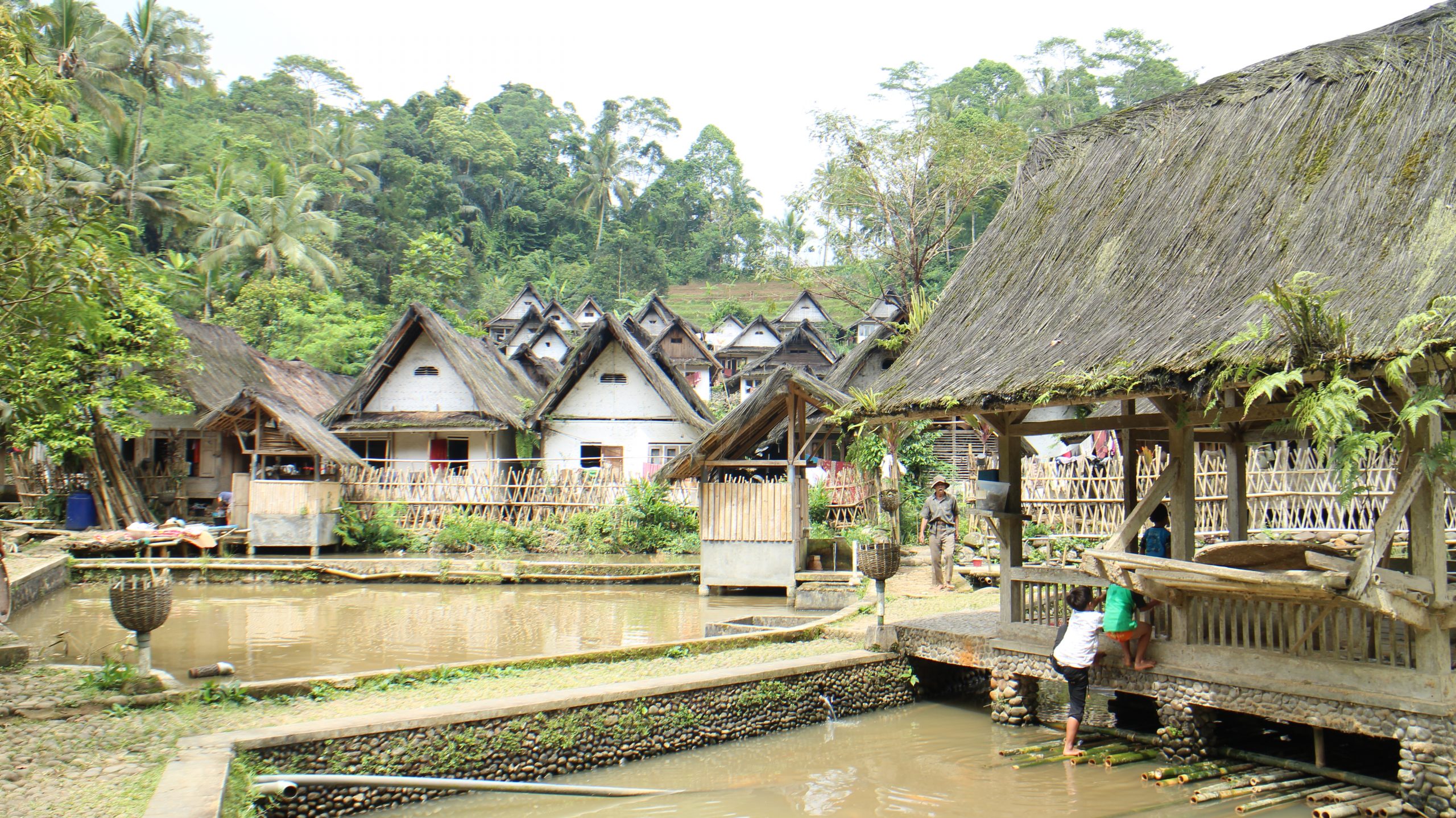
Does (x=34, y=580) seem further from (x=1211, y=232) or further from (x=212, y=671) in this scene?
(x=1211, y=232)

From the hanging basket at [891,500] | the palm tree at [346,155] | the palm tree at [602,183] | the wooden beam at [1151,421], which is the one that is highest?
the palm tree at [602,183]

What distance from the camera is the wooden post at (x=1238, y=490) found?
10961 millimetres

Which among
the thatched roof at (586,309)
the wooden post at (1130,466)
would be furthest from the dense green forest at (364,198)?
the wooden post at (1130,466)

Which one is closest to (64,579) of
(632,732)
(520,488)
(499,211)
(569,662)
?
(520,488)

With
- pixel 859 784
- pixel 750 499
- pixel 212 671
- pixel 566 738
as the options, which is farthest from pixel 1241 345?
pixel 750 499

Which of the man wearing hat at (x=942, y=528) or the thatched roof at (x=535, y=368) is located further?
the thatched roof at (x=535, y=368)

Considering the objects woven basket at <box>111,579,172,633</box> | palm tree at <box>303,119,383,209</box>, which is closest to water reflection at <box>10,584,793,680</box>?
woven basket at <box>111,579,172,633</box>

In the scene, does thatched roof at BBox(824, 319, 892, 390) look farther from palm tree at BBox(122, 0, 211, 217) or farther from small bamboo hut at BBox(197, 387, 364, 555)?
palm tree at BBox(122, 0, 211, 217)

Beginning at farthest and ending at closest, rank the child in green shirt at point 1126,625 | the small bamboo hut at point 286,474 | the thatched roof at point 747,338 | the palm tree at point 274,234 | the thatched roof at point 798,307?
the thatched roof at point 798,307 < the thatched roof at point 747,338 < the palm tree at point 274,234 < the small bamboo hut at point 286,474 < the child in green shirt at point 1126,625

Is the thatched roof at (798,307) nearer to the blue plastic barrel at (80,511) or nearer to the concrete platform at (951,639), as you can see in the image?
the blue plastic barrel at (80,511)

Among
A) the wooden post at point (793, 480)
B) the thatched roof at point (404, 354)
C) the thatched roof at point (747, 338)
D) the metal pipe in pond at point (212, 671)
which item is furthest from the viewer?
the thatched roof at point (747, 338)

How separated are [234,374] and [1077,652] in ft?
84.9

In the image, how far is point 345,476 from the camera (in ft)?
76.2

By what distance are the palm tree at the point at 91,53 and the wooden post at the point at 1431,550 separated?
2948 cm
